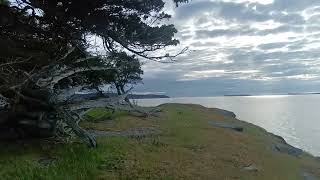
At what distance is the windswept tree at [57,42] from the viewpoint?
55.9 feet

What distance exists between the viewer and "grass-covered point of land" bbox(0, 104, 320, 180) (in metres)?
14.1

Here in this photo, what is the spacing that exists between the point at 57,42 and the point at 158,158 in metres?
7.99

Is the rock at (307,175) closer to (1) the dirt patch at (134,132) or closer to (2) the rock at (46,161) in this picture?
(1) the dirt patch at (134,132)

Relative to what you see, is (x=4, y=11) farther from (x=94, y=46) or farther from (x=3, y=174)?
(x=3, y=174)

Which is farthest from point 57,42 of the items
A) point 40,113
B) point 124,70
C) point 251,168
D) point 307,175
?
point 307,175

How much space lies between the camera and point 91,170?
46.3ft

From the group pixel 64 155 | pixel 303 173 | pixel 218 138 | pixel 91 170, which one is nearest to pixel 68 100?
pixel 64 155

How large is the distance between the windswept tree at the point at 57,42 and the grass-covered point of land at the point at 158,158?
3.93 ft

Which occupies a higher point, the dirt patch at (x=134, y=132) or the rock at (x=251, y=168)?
the dirt patch at (x=134, y=132)

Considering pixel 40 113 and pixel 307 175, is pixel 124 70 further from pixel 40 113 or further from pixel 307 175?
pixel 307 175

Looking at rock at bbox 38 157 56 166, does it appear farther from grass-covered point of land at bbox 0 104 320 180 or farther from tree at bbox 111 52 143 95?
tree at bbox 111 52 143 95

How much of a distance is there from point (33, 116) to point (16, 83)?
255 cm

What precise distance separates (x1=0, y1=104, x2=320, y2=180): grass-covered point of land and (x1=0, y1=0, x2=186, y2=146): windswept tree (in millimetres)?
1199

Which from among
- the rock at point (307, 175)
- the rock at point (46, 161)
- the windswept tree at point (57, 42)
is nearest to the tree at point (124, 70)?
the windswept tree at point (57, 42)
